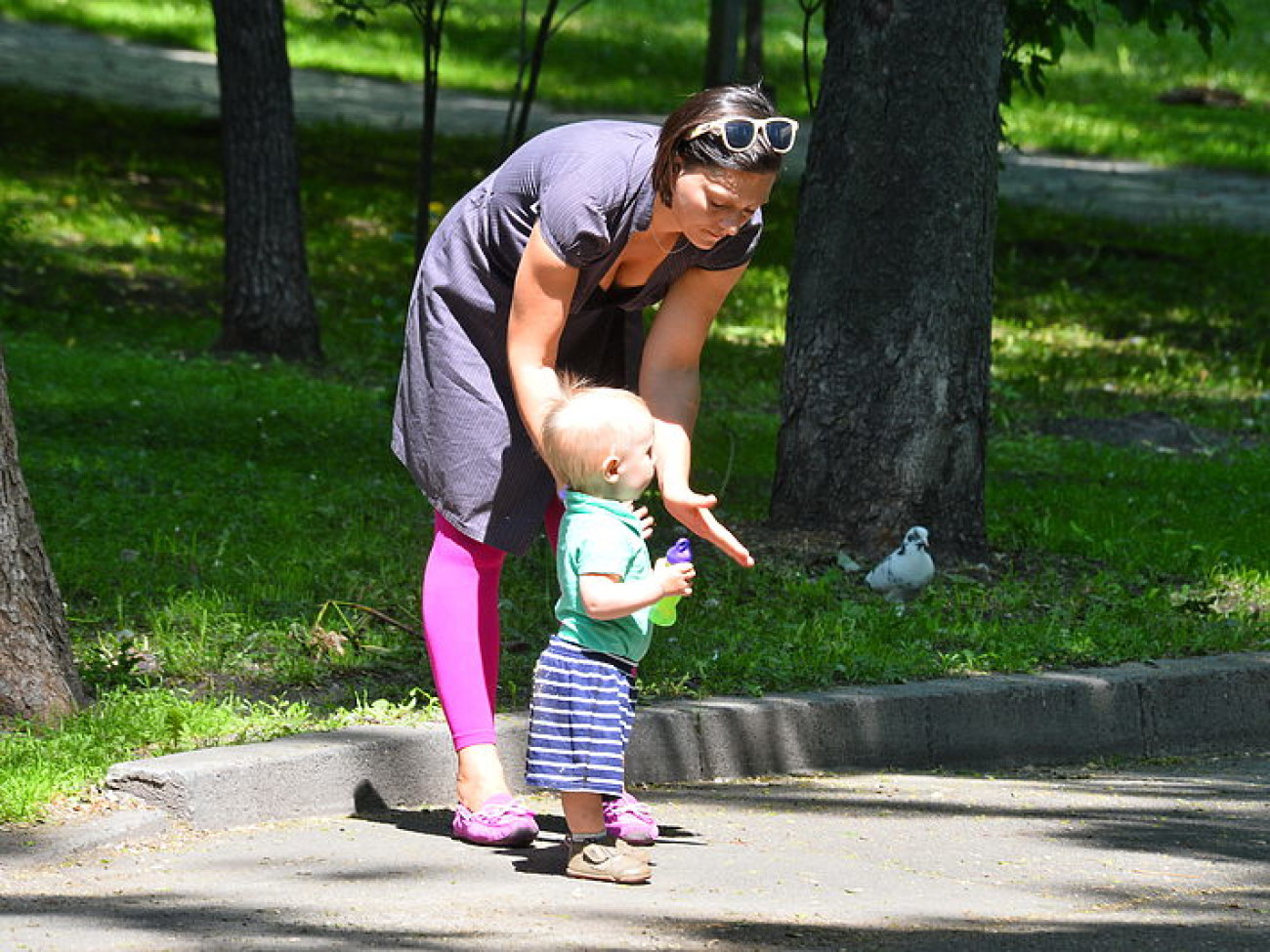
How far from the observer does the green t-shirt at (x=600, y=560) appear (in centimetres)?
389

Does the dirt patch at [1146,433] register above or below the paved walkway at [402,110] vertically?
below

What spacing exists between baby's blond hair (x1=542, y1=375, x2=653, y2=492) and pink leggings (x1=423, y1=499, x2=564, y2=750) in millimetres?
455

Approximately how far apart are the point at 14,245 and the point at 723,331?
14.7ft

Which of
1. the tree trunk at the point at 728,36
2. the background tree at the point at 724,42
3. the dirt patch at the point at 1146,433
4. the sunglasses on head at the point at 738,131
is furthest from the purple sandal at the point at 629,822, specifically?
the tree trunk at the point at 728,36

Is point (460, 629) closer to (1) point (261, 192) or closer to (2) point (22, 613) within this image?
(2) point (22, 613)

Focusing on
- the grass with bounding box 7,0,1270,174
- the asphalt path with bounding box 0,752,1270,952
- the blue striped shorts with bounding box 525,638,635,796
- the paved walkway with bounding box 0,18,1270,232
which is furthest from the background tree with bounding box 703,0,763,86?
the blue striped shorts with bounding box 525,638,635,796

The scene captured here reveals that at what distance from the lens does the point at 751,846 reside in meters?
4.26

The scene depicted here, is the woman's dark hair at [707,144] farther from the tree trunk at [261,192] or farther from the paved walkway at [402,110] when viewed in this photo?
the paved walkway at [402,110]

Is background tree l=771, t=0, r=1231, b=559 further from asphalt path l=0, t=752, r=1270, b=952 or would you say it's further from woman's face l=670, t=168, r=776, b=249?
woman's face l=670, t=168, r=776, b=249

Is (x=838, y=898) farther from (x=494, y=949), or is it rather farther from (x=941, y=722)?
(x=941, y=722)

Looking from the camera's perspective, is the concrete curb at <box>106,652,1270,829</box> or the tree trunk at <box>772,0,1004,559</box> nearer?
the concrete curb at <box>106,652,1270,829</box>

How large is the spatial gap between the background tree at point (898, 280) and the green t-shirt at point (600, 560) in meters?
2.94

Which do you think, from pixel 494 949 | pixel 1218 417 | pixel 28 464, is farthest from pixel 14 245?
pixel 494 949

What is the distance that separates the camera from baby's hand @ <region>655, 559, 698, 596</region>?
3.82 m
